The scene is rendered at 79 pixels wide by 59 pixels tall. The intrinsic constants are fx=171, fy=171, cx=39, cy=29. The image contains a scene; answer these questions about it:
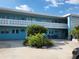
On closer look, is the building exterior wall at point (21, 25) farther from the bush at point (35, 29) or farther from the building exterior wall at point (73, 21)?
the bush at point (35, 29)

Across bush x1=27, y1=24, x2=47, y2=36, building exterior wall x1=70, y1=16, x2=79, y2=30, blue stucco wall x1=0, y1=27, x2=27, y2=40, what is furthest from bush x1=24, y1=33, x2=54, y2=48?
building exterior wall x1=70, y1=16, x2=79, y2=30

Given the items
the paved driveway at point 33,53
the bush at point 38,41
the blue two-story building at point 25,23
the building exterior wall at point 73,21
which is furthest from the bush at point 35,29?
the building exterior wall at point 73,21

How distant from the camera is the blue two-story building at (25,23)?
29.5 m

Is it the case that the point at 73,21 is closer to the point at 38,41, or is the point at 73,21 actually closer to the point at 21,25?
the point at 21,25

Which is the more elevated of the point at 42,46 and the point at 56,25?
the point at 56,25

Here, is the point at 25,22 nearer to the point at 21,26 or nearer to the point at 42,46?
the point at 21,26

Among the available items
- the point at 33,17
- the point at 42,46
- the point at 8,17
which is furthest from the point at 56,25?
the point at 42,46

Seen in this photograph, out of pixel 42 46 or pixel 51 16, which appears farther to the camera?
pixel 51 16

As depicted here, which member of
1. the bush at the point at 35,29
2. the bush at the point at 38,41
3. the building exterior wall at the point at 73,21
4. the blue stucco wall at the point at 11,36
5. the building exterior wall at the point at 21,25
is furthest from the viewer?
the building exterior wall at the point at 73,21

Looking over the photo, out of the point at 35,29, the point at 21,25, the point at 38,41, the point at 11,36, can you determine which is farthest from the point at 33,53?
the point at 11,36

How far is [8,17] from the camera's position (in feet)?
101

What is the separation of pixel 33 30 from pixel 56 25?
1221 centimetres

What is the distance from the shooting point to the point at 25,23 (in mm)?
30344

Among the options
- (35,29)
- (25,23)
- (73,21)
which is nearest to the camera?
(35,29)
